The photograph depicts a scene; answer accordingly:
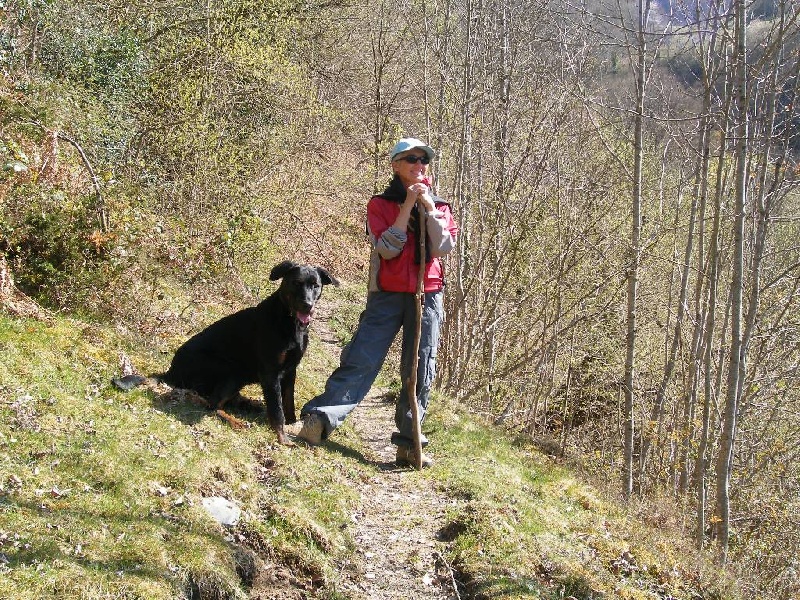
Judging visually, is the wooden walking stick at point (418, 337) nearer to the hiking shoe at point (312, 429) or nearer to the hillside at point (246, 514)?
the hillside at point (246, 514)

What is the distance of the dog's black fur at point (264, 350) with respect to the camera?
573 centimetres

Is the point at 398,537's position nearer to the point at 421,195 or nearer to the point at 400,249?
the point at 400,249

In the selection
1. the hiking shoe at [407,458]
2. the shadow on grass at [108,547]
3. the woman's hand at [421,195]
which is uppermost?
the woman's hand at [421,195]

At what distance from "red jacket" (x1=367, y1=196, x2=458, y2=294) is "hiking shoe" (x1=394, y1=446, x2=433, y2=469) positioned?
4.39ft

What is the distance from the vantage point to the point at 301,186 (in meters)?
15.6

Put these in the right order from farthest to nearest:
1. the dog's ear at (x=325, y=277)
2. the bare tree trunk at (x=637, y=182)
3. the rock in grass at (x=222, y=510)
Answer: the bare tree trunk at (x=637, y=182)
the dog's ear at (x=325, y=277)
the rock in grass at (x=222, y=510)

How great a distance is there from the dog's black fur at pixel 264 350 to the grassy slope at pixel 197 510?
34 centimetres

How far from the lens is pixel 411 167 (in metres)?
5.58

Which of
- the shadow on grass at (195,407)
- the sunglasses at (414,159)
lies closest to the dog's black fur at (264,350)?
the shadow on grass at (195,407)

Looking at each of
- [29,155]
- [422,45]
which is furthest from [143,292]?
[422,45]

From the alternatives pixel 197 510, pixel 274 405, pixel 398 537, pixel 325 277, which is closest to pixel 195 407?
pixel 274 405

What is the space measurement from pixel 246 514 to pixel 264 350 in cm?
163

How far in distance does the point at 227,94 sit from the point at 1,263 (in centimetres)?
789

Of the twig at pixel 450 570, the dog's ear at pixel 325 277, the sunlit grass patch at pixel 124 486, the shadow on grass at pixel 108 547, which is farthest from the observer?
the dog's ear at pixel 325 277
